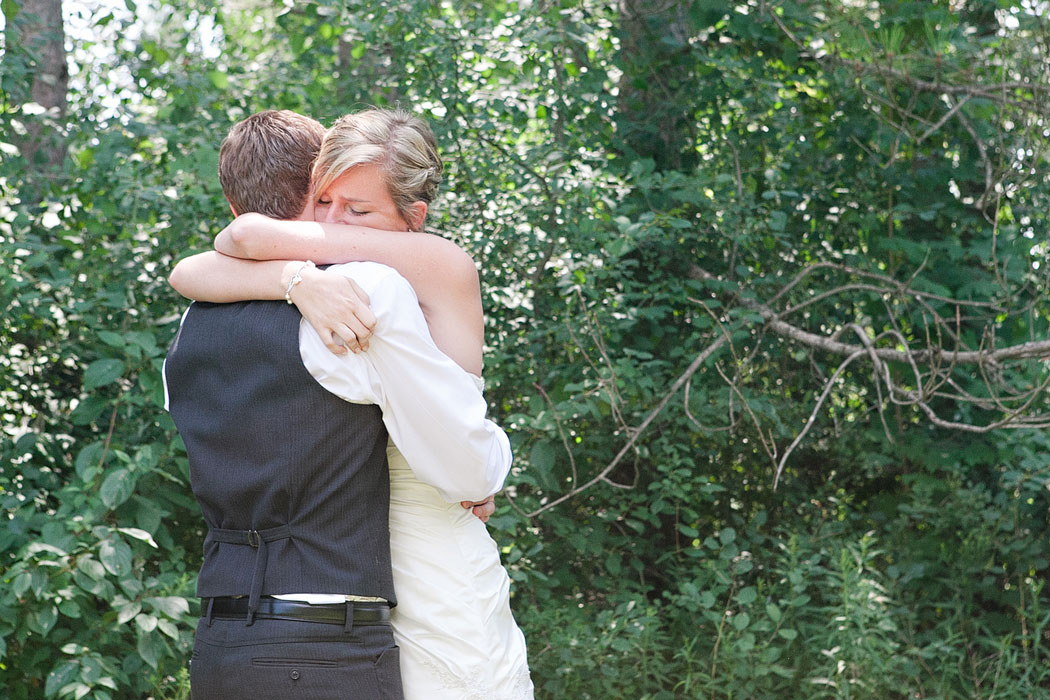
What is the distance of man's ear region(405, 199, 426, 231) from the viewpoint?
1.77 m

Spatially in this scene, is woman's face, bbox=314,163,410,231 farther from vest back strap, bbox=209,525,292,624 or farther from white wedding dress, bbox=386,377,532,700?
vest back strap, bbox=209,525,292,624

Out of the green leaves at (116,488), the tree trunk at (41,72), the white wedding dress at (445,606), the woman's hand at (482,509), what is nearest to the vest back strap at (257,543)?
the white wedding dress at (445,606)

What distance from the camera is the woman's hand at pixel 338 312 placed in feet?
4.82

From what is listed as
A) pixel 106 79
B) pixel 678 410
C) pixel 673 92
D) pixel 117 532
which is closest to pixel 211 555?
pixel 117 532

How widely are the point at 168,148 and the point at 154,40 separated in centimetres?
72

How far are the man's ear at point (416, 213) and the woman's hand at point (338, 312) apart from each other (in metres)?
0.28

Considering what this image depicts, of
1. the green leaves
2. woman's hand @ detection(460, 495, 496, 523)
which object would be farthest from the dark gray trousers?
the green leaves

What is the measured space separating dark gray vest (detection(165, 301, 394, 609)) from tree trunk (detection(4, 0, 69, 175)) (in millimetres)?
2913

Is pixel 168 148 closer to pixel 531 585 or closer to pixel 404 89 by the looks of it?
pixel 404 89

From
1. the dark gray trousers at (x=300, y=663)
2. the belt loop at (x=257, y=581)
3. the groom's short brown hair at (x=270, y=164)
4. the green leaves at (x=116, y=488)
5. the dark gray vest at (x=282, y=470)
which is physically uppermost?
the groom's short brown hair at (x=270, y=164)

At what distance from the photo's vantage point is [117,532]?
323 centimetres

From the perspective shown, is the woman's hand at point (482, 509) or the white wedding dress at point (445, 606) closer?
the white wedding dress at point (445, 606)

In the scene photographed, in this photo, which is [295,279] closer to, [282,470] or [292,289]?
[292,289]

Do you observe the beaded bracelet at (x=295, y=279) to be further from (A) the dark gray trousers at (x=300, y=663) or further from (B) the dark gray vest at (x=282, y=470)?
(A) the dark gray trousers at (x=300, y=663)
